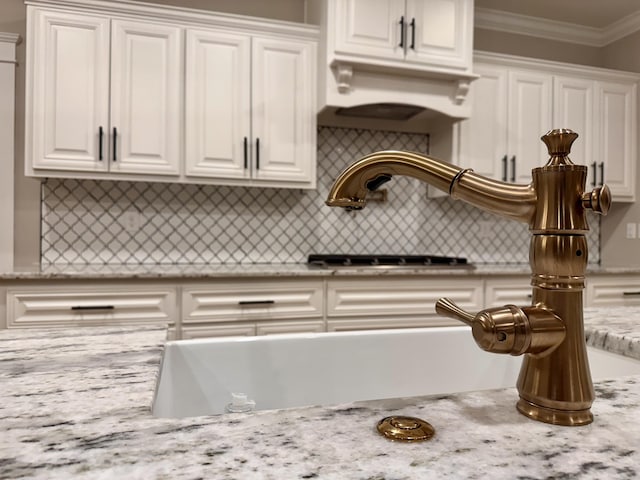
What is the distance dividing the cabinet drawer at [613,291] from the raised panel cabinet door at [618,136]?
74cm

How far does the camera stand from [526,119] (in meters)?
3.20

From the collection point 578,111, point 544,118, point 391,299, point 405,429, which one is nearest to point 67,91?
point 391,299

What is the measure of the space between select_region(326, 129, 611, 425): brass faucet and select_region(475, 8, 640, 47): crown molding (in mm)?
3523

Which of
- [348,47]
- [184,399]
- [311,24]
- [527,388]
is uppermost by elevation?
[311,24]

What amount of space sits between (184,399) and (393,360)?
39 cm

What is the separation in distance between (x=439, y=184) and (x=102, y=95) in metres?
2.46

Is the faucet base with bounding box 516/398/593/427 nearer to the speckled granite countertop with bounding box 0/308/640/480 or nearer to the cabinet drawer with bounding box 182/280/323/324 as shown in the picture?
the speckled granite countertop with bounding box 0/308/640/480

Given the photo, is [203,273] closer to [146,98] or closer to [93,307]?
[93,307]

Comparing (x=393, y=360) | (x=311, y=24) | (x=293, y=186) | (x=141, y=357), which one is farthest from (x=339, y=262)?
(x=141, y=357)

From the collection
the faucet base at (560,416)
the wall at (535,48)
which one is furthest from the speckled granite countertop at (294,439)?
the wall at (535,48)

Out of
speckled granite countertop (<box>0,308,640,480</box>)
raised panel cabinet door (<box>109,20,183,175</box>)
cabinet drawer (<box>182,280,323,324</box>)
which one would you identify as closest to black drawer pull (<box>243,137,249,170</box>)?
raised panel cabinet door (<box>109,20,183,175</box>)

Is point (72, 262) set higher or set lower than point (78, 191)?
lower

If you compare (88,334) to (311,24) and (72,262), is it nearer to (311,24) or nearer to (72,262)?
(72,262)

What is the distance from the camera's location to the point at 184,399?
81cm
